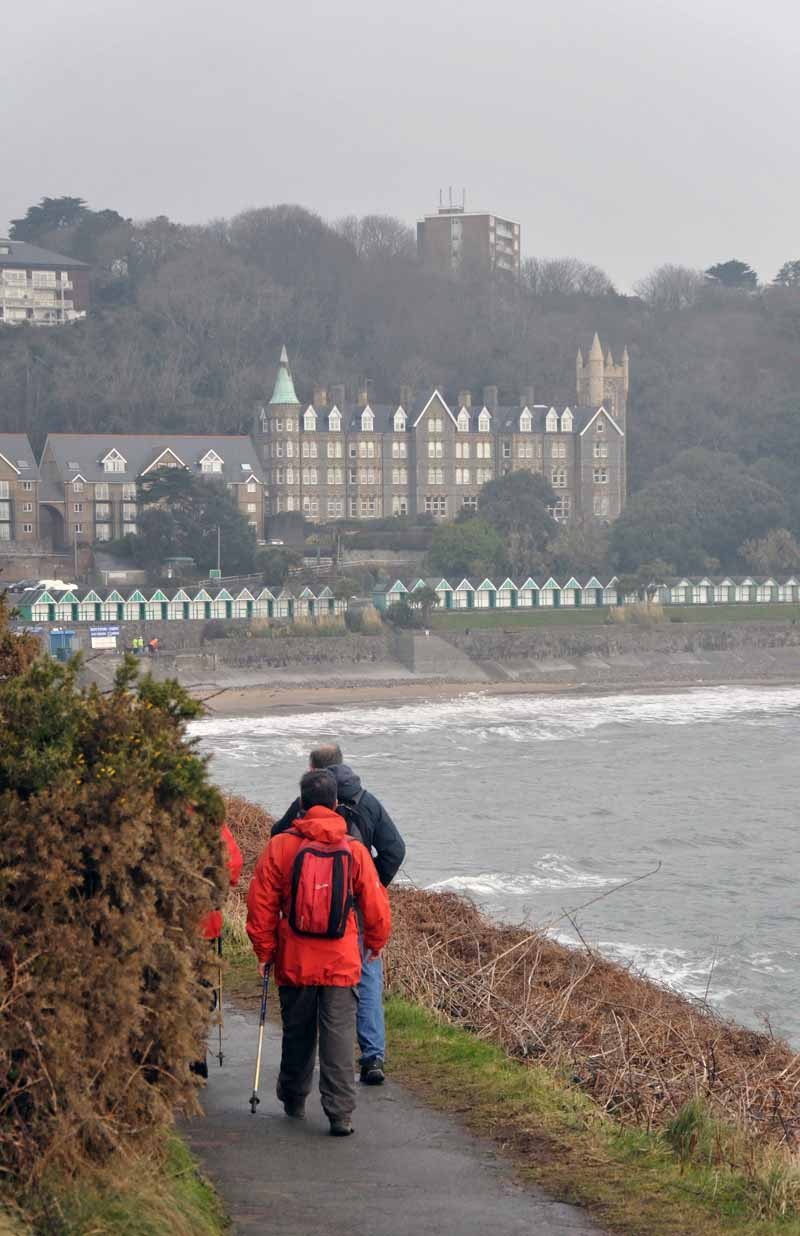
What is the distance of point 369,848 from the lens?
5.88 m

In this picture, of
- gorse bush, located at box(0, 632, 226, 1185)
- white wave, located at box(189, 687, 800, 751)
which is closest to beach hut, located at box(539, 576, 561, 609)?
white wave, located at box(189, 687, 800, 751)

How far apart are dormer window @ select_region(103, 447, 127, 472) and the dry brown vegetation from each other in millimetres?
55992

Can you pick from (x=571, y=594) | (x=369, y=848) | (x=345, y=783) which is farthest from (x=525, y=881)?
(x=571, y=594)

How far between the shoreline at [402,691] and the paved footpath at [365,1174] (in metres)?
34.6

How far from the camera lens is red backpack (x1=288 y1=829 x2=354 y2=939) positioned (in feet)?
17.1

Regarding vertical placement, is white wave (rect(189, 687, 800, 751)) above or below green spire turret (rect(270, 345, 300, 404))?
below

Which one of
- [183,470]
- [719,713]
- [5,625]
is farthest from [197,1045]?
[183,470]

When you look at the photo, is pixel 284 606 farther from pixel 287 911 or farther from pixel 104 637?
pixel 287 911

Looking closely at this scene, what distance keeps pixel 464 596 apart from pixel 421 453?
15480 mm

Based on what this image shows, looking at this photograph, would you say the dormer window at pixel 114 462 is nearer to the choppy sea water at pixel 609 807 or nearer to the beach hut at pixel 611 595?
the beach hut at pixel 611 595

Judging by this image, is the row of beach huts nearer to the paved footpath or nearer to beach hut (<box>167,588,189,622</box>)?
beach hut (<box>167,588,189,622</box>)

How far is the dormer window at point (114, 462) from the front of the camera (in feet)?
210

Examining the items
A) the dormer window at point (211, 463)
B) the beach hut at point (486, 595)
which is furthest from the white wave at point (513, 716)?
the dormer window at point (211, 463)

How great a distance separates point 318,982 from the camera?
5.30m
